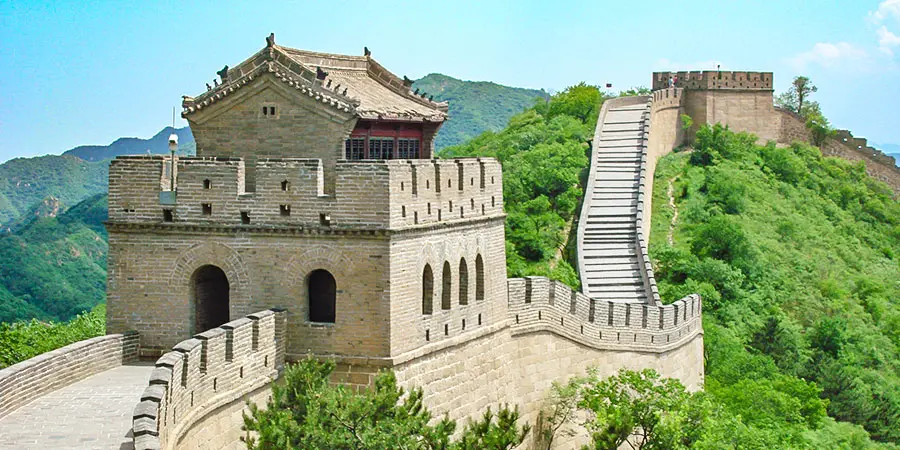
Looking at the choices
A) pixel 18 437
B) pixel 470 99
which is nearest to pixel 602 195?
pixel 18 437

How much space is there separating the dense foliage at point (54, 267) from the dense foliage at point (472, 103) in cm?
6532

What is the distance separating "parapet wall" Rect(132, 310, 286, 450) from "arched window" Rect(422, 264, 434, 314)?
2.44 metres

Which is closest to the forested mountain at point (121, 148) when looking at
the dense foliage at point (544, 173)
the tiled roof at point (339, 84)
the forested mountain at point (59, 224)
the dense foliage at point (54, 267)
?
the forested mountain at point (59, 224)

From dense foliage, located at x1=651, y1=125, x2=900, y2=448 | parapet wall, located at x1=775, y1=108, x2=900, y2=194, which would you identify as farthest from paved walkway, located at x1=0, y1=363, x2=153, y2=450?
parapet wall, located at x1=775, y1=108, x2=900, y2=194

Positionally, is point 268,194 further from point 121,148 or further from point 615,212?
point 121,148

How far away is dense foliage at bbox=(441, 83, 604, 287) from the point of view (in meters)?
40.8

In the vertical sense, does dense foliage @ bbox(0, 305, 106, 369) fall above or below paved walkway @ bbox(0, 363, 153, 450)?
below

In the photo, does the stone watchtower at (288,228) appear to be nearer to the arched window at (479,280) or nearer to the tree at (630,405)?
the arched window at (479,280)

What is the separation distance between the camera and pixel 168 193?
2009cm

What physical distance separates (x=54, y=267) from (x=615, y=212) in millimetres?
35391

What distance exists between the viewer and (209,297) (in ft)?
68.8

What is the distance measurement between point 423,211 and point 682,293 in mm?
20100

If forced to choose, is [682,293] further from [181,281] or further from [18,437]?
[18,437]

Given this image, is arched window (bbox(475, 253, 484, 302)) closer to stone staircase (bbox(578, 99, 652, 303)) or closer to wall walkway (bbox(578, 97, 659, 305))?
wall walkway (bbox(578, 97, 659, 305))
